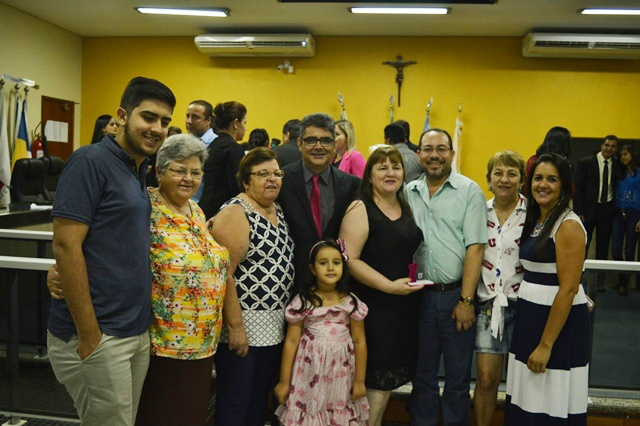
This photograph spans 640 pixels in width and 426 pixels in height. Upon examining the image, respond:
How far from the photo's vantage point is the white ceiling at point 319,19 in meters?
6.66

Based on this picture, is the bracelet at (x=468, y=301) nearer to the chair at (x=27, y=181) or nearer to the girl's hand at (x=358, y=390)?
the girl's hand at (x=358, y=390)

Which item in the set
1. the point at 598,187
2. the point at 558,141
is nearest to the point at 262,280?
the point at 558,141

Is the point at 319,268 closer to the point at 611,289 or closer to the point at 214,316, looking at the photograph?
the point at 214,316

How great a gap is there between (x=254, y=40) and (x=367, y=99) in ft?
5.86

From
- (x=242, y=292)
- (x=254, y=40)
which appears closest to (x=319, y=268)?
(x=242, y=292)

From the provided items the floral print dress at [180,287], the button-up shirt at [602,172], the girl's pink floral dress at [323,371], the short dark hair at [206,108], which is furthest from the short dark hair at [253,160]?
the button-up shirt at [602,172]

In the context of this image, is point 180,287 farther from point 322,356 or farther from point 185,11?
point 185,11

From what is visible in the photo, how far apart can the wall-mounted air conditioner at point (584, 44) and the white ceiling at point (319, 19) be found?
127 millimetres

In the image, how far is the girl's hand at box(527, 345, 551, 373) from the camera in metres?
2.40

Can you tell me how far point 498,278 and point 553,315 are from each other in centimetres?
34

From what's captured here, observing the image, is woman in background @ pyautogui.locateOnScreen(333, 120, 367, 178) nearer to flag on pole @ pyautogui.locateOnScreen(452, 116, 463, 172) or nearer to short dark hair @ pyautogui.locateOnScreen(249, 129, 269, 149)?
short dark hair @ pyautogui.locateOnScreen(249, 129, 269, 149)

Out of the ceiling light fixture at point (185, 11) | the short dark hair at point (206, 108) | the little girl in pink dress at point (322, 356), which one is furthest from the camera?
the ceiling light fixture at point (185, 11)

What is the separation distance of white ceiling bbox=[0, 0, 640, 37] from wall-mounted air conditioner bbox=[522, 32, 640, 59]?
0.13 m

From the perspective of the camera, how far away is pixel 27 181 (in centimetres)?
616
